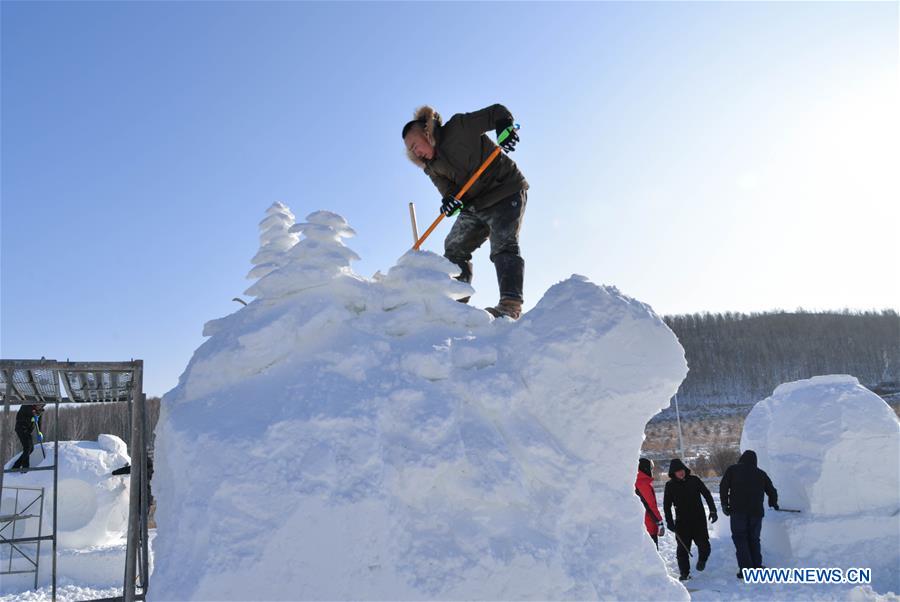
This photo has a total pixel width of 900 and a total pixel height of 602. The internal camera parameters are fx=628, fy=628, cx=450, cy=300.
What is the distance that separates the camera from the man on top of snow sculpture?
3986 millimetres

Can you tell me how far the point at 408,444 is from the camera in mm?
2646

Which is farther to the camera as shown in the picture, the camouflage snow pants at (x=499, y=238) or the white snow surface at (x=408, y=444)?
the camouflage snow pants at (x=499, y=238)

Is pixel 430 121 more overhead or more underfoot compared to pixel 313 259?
more overhead

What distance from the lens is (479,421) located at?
2818mm

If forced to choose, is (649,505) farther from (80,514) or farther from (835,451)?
(80,514)

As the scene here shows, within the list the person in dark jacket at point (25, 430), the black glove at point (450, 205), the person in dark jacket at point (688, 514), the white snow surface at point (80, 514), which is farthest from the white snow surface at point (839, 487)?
the person in dark jacket at point (25, 430)

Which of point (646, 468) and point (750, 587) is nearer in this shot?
point (750, 587)

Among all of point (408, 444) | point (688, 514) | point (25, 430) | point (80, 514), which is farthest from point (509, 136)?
point (80, 514)

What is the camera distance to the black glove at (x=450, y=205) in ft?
13.8

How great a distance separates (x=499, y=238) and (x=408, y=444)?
184 cm

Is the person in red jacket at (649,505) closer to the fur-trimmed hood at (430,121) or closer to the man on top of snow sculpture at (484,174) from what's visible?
the man on top of snow sculpture at (484,174)

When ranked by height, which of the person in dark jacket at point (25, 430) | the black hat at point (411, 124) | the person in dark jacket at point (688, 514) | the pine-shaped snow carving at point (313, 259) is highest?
the black hat at point (411, 124)

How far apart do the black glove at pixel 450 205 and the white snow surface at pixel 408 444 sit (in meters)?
0.95

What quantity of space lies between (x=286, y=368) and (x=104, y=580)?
331 inches
